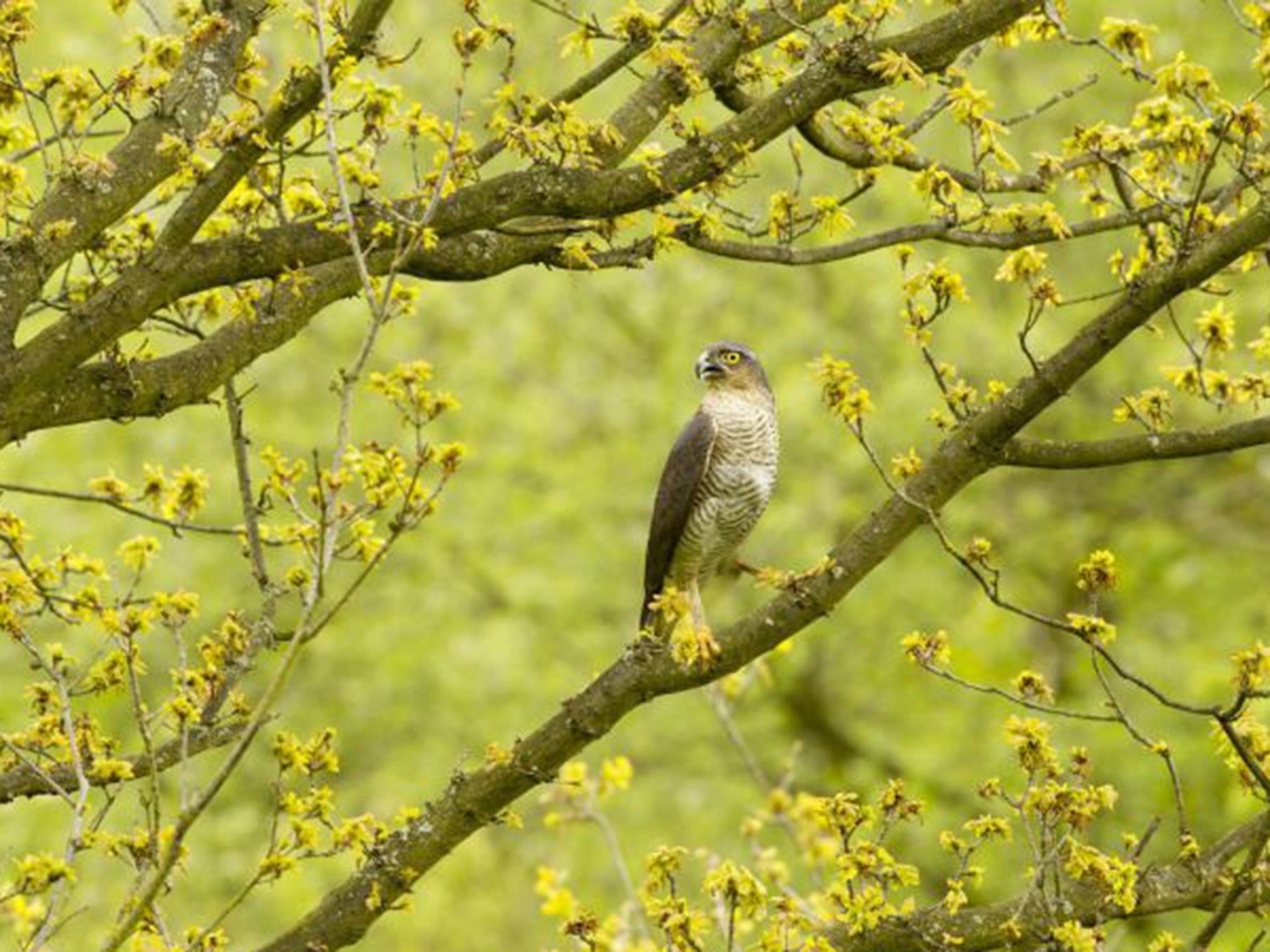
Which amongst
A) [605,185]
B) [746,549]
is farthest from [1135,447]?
[746,549]

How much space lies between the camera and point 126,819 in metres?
13.6

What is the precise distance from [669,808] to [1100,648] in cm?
1065

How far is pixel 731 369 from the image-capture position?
7691 millimetres

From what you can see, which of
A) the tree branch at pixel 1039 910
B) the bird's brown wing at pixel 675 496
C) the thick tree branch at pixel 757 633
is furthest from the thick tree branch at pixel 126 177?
the bird's brown wing at pixel 675 496

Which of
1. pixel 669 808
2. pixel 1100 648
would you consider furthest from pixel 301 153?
pixel 669 808

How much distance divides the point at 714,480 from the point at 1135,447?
311cm

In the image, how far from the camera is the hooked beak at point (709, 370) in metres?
7.65

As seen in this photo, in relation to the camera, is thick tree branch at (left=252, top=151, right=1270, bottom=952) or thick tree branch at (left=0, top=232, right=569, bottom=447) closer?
thick tree branch at (left=252, top=151, right=1270, bottom=952)

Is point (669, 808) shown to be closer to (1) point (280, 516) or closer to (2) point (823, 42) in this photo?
(1) point (280, 516)

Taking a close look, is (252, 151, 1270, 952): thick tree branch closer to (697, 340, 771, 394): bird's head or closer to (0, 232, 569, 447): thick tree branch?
(0, 232, 569, 447): thick tree branch

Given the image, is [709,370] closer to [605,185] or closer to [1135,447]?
[605,185]

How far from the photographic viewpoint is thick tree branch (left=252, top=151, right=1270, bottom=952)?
4363 millimetres

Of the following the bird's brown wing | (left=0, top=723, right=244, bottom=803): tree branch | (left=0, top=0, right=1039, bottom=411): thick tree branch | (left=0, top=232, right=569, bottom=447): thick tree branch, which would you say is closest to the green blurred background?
the bird's brown wing

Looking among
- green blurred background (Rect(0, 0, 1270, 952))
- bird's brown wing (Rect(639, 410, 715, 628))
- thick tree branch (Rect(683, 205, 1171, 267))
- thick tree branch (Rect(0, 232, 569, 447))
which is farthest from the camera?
green blurred background (Rect(0, 0, 1270, 952))
